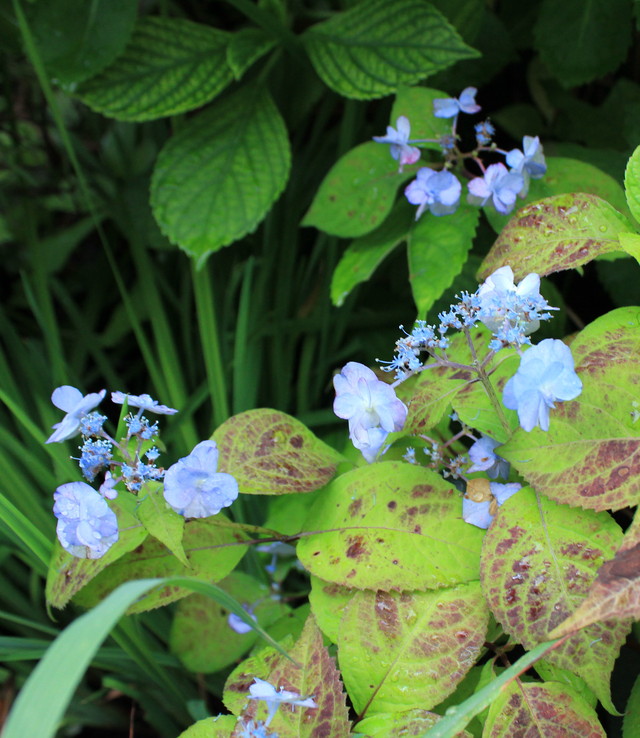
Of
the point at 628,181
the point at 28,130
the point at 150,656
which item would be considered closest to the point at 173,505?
the point at 150,656

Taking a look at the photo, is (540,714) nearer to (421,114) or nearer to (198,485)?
(198,485)

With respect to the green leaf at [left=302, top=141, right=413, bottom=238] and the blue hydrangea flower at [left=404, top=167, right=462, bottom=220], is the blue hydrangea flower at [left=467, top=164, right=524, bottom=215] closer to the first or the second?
the blue hydrangea flower at [left=404, top=167, right=462, bottom=220]

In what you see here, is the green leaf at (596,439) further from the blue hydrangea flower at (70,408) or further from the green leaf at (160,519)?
the blue hydrangea flower at (70,408)

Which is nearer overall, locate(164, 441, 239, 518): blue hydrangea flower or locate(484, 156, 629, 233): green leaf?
locate(164, 441, 239, 518): blue hydrangea flower

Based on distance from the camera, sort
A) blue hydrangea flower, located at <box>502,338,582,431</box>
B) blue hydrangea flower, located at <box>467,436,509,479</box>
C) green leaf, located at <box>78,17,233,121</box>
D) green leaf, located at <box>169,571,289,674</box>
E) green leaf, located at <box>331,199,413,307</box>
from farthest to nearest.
A: green leaf, located at <box>78,17,233,121</box> → green leaf, located at <box>331,199,413,307</box> → green leaf, located at <box>169,571,289,674</box> → blue hydrangea flower, located at <box>467,436,509,479</box> → blue hydrangea flower, located at <box>502,338,582,431</box>

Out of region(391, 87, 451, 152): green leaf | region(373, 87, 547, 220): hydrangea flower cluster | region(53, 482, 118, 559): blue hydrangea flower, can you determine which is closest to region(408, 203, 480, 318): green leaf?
region(373, 87, 547, 220): hydrangea flower cluster

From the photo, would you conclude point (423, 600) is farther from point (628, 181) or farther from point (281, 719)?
point (628, 181)

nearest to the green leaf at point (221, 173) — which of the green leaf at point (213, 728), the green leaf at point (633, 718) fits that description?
the green leaf at point (213, 728)
